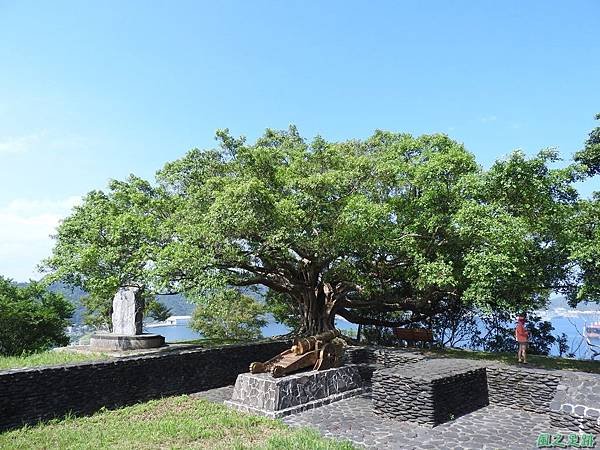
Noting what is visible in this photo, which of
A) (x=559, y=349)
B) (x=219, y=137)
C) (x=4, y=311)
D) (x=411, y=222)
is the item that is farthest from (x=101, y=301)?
(x=559, y=349)

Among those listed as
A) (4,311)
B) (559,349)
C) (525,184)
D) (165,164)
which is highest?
(165,164)

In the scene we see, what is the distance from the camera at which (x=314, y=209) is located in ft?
39.5

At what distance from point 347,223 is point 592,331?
1170 centimetres

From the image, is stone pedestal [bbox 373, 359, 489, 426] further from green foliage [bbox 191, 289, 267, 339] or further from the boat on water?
green foliage [bbox 191, 289, 267, 339]

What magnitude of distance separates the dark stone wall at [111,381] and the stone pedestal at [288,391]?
1.81 m

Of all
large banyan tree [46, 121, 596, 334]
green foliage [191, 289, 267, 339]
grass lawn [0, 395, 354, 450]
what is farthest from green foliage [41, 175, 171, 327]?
green foliage [191, 289, 267, 339]

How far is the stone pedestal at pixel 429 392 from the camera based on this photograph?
884 cm

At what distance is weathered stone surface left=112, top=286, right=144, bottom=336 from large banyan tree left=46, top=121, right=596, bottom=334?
176cm

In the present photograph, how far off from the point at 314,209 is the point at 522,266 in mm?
5371

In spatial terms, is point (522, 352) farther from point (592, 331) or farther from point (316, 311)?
point (316, 311)

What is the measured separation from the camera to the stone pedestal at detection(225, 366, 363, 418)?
953 centimetres

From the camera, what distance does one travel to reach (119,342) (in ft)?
42.6

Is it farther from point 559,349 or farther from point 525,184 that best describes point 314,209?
point 559,349

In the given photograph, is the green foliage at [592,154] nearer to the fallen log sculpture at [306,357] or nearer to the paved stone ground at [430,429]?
the paved stone ground at [430,429]
